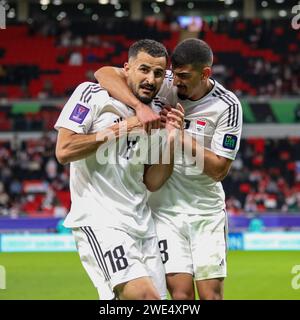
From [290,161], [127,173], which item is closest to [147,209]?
[127,173]

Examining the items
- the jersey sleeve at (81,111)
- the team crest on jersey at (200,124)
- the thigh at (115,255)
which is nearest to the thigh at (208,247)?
the team crest on jersey at (200,124)

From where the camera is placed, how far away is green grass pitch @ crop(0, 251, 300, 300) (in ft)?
36.7

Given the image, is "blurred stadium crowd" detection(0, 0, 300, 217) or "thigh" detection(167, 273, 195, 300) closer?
"thigh" detection(167, 273, 195, 300)

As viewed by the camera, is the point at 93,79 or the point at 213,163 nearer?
the point at 213,163

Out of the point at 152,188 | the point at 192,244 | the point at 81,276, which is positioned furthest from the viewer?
the point at 81,276

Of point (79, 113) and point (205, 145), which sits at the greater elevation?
point (79, 113)

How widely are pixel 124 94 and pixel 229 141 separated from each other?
1.10 meters

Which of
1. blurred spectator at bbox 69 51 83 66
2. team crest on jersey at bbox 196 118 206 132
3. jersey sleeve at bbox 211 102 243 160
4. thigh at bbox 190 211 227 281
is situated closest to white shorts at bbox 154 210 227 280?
thigh at bbox 190 211 227 281

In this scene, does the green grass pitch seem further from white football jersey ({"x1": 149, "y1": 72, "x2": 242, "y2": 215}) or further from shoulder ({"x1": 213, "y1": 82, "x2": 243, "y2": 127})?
shoulder ({"x1": 213, "y1": 82, "x2": 243, "y2": 127})

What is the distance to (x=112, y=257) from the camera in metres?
4.93

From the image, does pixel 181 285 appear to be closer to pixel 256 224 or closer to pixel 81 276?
pixel 81 276

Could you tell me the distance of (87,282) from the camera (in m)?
12.8

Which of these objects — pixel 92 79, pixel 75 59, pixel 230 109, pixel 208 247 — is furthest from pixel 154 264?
pixel 75 59

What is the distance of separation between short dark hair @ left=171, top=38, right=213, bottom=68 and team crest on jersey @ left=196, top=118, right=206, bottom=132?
431mm
